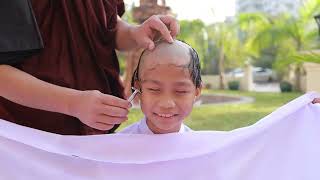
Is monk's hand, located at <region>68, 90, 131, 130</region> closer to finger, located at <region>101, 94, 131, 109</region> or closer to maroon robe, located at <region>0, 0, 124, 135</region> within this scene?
finger, located at <region>101, 94, 131, 109</region>

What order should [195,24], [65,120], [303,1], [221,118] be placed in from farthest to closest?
[195,24] → [303,1] → [221,118] → [65,120]

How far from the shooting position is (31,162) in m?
1.27

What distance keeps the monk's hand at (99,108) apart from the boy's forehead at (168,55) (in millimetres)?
223

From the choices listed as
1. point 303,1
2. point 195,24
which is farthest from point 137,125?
point 195,24

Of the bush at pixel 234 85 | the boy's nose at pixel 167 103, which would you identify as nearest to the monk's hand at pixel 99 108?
the boy's nose at pixel 167 103

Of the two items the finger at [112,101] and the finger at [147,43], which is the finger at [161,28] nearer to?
the finger at [147,43]

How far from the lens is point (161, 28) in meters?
1.33

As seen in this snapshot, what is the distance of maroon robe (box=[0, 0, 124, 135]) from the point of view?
1.36 meters

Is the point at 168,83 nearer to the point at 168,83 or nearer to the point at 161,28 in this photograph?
the point at 168,83

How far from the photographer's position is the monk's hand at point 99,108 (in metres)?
1.09

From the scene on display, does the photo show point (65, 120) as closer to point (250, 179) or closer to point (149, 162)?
point (149, 162)

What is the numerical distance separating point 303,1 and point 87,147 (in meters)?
16.2

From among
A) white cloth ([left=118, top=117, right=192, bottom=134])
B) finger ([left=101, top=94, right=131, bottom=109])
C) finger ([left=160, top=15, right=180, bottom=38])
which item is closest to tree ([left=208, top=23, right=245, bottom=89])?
white cloth ([left=118, top=117, right=192, bottom=134])

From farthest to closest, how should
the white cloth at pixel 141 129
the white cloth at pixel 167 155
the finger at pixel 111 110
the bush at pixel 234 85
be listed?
1. the bush at pixel 234 85
2. the white cloth at pixel 141 129
3. the white cloth at pixel 167 155
4. the finger at pixel 111 110
